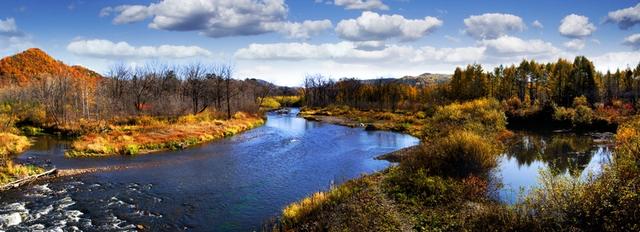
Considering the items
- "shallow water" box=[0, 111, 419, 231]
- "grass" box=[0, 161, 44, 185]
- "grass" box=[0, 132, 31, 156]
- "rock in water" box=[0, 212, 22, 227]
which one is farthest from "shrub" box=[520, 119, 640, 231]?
"grass" box=[0, 132, 31, 156]

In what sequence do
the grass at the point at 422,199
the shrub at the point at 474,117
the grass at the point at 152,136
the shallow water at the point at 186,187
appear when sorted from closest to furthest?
the grass at the point at 422,199 → the shallow water at the point at 186,187 → the grass at the point at 152,136 → the shrub at the point at 474,117

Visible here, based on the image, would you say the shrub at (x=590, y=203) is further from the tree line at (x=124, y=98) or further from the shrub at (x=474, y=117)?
the tree line at (x=124, y=98)

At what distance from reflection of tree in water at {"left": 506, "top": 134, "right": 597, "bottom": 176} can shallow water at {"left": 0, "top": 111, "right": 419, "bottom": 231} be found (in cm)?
1257

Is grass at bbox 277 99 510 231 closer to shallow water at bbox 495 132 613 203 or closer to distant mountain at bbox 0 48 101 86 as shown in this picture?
shallow water at bbox 495 132 613 203

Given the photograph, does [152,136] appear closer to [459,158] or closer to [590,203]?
[459,158]

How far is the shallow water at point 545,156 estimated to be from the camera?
29.7 meters

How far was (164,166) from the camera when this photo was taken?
118ft

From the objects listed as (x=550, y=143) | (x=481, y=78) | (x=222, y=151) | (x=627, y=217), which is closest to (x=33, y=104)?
(x=222, y=151)

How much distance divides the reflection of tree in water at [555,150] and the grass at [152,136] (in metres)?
33.2

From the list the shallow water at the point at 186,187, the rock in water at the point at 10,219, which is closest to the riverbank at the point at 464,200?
the shallow water at the point at 186,187

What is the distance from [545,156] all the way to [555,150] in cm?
485

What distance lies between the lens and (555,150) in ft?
151

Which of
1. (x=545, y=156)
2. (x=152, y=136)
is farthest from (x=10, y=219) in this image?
(x=545, y=156)

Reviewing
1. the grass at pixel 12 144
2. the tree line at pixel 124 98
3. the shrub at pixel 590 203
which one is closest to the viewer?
→ the shrub at pixel 590 203
